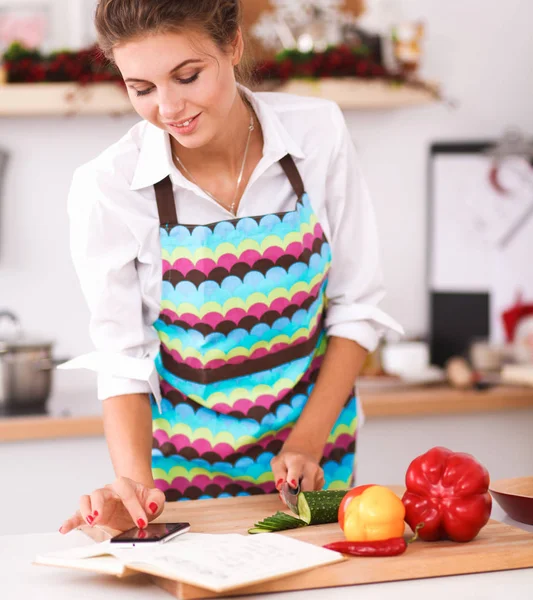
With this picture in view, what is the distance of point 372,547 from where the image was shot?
3.52 feet

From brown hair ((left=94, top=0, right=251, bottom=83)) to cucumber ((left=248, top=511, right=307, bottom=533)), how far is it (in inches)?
26.1

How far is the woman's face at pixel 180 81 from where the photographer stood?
4.20ft

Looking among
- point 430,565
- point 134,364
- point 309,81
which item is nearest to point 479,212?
point 309,81

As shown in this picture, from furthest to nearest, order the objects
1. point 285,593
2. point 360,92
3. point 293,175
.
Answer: point 360,92 → point 293,175 → point 285,593

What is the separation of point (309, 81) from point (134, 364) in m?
1.59

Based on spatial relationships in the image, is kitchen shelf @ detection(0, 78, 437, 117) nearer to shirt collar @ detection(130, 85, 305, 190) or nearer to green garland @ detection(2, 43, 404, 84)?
green garland @ detection(2, 43, 404, 84)

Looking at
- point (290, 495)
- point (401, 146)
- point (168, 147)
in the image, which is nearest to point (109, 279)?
point (168, 147)

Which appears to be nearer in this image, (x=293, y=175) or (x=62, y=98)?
(x=293, y=175)

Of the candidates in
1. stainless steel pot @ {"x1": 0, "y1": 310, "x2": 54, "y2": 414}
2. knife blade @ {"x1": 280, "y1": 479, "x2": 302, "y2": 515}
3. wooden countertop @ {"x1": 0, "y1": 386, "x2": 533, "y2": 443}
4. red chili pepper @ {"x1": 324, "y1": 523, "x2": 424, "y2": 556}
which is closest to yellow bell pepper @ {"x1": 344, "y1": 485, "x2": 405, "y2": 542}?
red chili pepper @ {"x1": 324, "y1": 523, "x2": 424, "y2": 556}

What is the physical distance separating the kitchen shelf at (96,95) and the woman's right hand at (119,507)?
1.78 meters

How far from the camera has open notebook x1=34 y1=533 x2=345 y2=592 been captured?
0.96 metres

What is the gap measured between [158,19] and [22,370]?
1521mm

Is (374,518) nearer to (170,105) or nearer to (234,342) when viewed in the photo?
(234,342)

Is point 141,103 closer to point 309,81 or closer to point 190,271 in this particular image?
point 190,271
